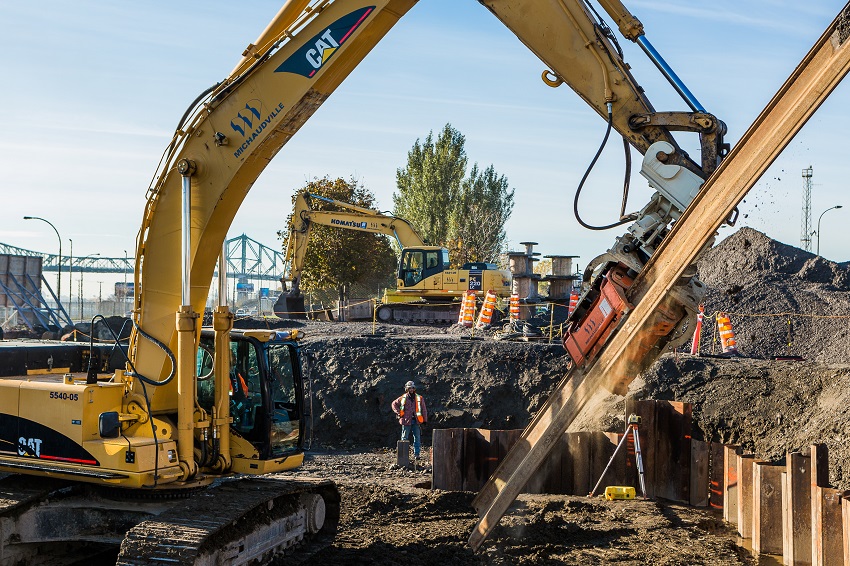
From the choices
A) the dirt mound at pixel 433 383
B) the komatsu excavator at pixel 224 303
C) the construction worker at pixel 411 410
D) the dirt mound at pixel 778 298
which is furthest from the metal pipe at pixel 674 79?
the dirt mound at pixel 778 298

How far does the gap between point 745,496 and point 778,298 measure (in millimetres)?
17209

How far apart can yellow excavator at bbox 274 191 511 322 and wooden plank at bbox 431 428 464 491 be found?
16.8 m

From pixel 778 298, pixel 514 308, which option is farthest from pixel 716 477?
pixel 778 298

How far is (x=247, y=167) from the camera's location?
7.87m

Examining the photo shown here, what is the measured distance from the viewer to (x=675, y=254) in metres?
7.71

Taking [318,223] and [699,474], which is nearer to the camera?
[699,474]

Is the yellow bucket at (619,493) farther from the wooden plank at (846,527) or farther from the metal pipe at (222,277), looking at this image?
the metal pipe at (222,277)

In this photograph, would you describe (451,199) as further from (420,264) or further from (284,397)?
(284,397)

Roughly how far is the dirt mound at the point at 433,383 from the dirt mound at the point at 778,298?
5.63m

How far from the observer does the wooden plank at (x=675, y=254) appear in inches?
260

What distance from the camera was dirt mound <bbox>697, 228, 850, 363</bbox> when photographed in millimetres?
24203

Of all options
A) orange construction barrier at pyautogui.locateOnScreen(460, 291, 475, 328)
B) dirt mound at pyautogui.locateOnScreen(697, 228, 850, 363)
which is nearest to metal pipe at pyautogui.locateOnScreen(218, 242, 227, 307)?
dirt mound at pyautogui.locateOnScreen(697, 228, 850, 363)

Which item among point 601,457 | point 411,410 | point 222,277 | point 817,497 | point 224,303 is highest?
point 222,277

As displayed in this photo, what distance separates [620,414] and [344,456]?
5398mm
